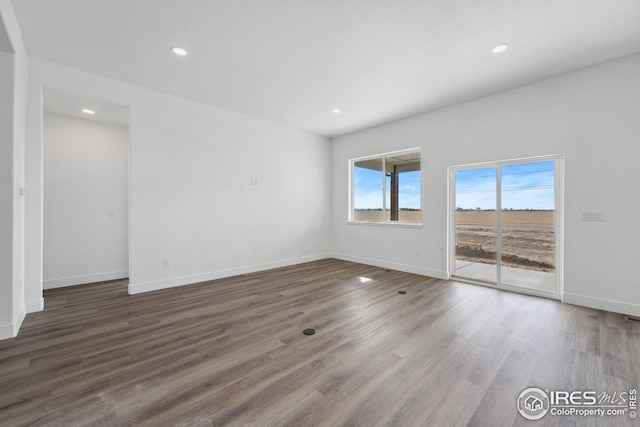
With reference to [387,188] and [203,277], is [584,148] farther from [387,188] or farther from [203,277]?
[203,277]

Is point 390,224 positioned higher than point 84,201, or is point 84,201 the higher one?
point 84,201

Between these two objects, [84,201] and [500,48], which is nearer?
[500,48]

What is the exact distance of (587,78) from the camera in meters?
3.34

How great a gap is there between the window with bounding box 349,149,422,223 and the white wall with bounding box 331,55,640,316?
745mm

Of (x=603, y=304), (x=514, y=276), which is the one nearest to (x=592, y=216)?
(x=603, y=304)

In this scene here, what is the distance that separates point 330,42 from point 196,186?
321 cm

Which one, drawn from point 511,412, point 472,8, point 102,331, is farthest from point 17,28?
point 511,412

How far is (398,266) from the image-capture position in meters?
5.37

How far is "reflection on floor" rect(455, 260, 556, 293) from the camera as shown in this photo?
3.95 meters

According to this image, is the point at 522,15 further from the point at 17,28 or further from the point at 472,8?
the point at 17,28

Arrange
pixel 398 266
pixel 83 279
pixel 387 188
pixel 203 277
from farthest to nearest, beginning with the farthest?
pixel 387 188 < pixel 398 266 < pixel 203 277 < pixel 83 279

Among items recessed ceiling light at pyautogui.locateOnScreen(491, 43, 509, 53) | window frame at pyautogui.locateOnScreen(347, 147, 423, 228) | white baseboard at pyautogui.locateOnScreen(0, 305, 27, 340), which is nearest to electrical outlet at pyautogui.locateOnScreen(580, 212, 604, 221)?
window frame at pyautogui.locateOnScreen(347, 147, 423, 228)

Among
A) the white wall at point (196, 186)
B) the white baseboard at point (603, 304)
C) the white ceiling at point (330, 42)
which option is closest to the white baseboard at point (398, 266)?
the white wall at point (196, 186)

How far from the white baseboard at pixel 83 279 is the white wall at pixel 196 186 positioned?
125 cm
